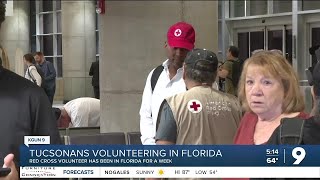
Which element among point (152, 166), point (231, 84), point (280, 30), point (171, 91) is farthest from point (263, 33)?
point (152, 166)

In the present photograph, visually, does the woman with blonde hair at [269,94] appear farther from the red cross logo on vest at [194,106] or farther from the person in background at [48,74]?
the person in background at [48,74]

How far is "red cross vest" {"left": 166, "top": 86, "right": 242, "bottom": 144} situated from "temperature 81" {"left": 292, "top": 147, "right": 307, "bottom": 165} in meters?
0.86

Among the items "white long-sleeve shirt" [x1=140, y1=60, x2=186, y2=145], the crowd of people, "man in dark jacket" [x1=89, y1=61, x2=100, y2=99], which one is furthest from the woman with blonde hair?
"man in dark jacket" [x1=89, y1=61, x2=100, y2=99]

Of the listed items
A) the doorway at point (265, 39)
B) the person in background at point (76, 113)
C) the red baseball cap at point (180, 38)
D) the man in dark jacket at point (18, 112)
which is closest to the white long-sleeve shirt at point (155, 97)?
the red baseball cap at point (180, 38)

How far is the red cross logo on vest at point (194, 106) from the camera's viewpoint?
354 cm

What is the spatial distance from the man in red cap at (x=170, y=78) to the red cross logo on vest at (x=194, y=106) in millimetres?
687

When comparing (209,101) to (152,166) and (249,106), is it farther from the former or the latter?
(249,106)

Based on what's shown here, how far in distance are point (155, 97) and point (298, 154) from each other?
188 centimetres

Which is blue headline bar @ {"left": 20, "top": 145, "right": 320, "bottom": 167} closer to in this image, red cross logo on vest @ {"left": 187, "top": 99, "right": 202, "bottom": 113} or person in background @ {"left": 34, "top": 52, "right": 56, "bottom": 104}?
red cross logo on vest @ {"left": 187, "top": 99, "right": 202, "bottom": 113}

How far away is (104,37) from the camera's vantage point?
10.0 meters

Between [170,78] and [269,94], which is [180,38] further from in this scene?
[269,94]

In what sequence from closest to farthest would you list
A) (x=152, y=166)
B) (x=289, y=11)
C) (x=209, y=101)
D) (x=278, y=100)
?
(x=278, y=100) < (x=152, y=166) < (x=209, y=101) < (x=289, y=11)

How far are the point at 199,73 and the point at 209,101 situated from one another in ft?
0.66

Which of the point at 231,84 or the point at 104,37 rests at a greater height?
the point at 104,37
